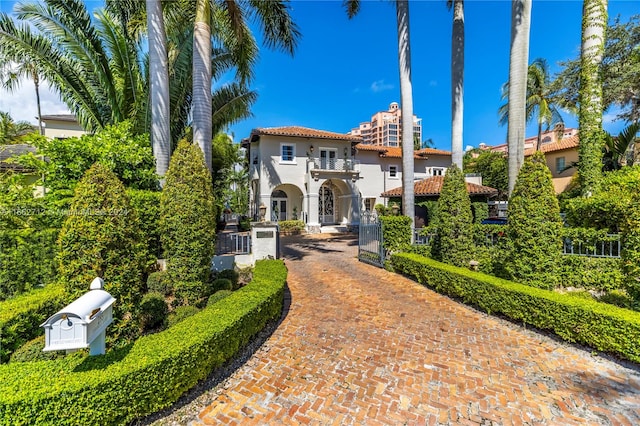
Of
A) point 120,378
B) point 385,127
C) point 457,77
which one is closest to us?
point 120,378

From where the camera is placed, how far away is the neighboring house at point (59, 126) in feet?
87.9

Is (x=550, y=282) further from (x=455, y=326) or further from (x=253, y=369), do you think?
(x=253, y=369)

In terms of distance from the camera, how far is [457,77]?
12.6 meters

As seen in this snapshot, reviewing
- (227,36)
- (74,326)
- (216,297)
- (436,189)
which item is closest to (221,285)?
(216,297)

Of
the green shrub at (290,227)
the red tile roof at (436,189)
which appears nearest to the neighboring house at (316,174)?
the green shrub at (290,227)

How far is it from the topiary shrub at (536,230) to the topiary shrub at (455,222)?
168 centimetres

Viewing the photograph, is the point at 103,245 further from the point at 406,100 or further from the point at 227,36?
the point at 406,100

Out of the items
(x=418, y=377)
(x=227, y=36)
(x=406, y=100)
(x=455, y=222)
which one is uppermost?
(x=227, y=36)

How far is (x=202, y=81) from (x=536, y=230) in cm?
1069

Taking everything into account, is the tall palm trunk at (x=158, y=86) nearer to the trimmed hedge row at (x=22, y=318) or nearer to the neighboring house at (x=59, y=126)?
the trimmed hedge row at (x=22, y=318)

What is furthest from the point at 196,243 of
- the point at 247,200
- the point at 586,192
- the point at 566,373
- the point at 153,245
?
the point at 247,200

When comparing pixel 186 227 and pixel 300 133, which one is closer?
pixel 186 227

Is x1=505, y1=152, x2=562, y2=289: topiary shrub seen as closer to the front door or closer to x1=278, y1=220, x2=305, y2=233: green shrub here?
x1=278, y1=220, x2=305, y2=233: green shrub

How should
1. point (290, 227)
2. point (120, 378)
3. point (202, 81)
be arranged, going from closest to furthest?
point (120, 378) < point (202, 81) < point (290, 227)
